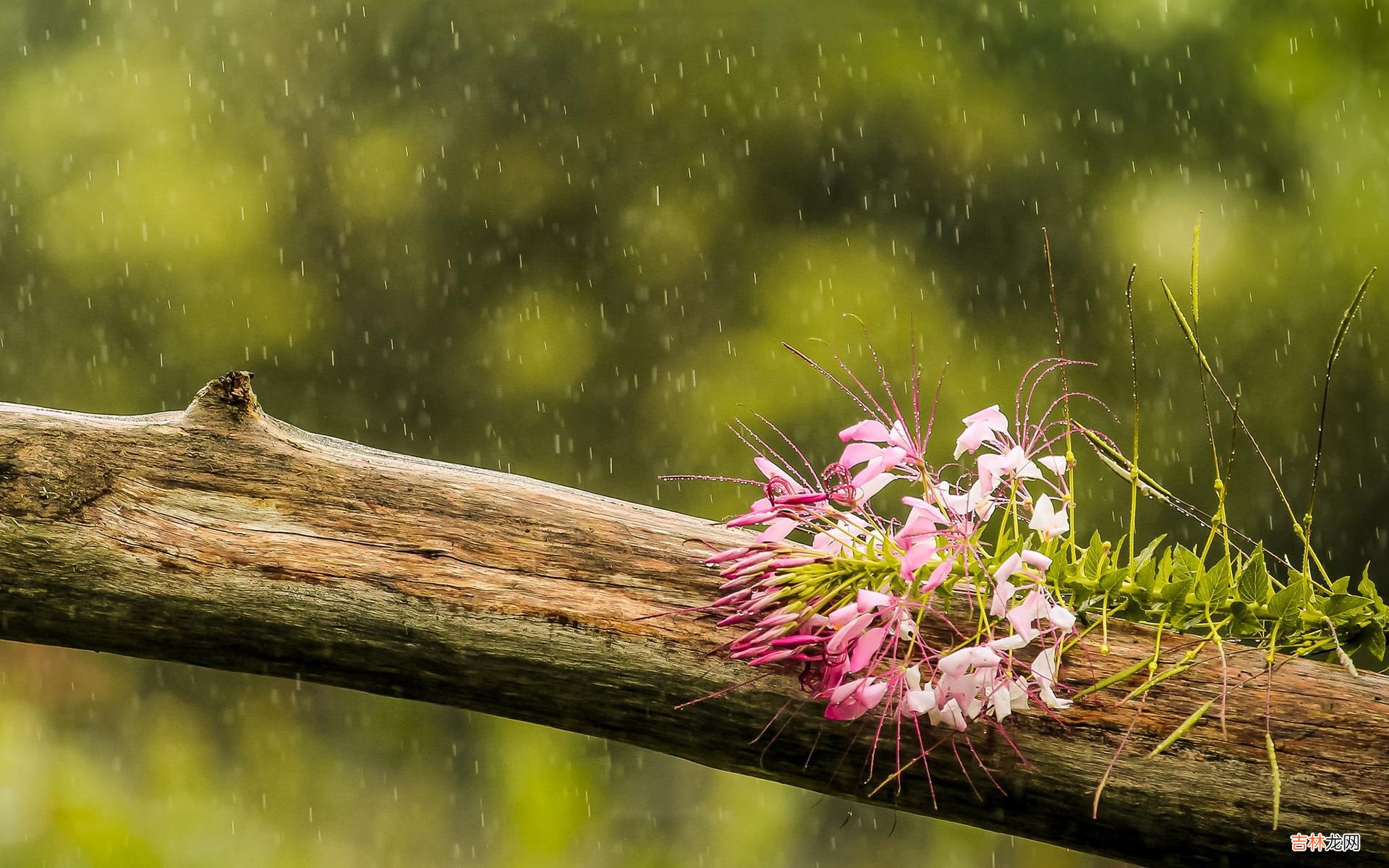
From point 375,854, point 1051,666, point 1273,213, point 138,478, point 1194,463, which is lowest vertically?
point 375,854

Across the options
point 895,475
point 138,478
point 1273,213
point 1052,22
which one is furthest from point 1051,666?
point 1052,22

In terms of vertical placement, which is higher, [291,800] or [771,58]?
[771,58]

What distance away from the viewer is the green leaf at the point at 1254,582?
0.75 m

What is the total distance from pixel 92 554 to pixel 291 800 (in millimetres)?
2318

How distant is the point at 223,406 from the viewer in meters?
0.87

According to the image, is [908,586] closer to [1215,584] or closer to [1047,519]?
[1047,519]

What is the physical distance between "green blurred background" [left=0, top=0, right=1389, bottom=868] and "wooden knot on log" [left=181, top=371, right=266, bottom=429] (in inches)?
74.3

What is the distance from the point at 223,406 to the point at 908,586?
573 millimetres

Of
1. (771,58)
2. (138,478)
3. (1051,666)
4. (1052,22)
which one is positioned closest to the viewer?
(1051,666)

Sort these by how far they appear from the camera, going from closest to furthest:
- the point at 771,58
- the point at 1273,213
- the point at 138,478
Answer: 1. the point at 138,478
2. the point at 1273,213
3. the point at 771,58

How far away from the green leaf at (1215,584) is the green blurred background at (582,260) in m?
1.92

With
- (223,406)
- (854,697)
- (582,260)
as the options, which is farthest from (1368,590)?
(582,260)

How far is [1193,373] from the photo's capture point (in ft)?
8.66

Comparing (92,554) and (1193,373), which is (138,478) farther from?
(1193,373)
